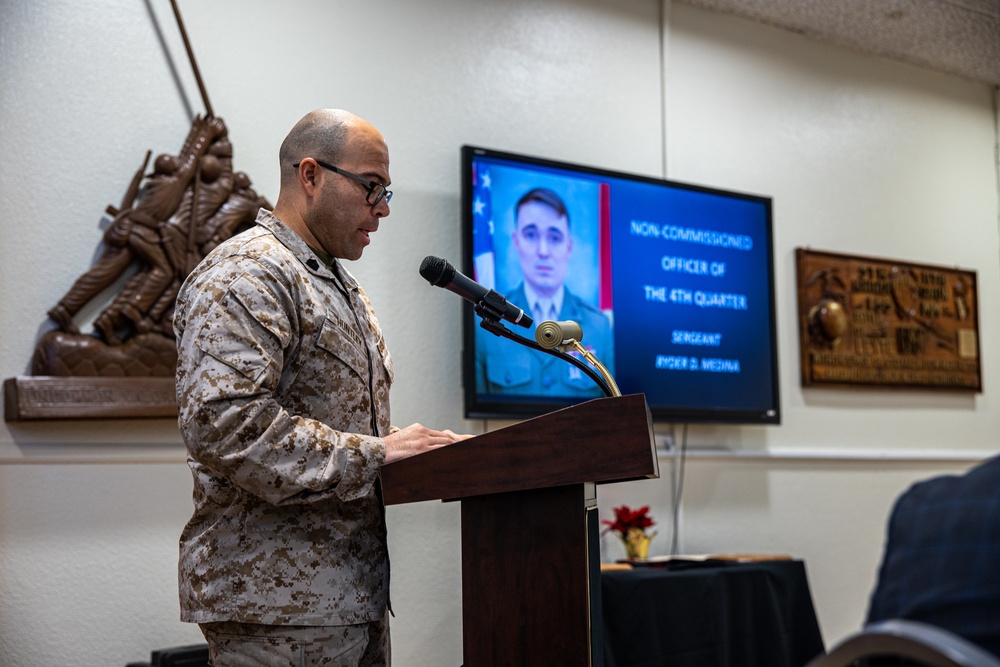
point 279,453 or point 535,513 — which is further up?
point 279,453

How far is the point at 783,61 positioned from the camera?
464cm

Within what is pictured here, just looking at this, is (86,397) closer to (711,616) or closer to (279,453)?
(279,453)

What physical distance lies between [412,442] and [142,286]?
4.70 feet

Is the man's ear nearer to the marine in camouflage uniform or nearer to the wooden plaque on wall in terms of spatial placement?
the marine in camouflage uniform

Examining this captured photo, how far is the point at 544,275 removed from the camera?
145 inches

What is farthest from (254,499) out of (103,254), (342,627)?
(103,254)

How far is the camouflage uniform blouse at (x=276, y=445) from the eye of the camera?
165cm

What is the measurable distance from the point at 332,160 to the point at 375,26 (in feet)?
5.59

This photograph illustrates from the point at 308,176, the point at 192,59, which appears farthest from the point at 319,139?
the point at 192,59

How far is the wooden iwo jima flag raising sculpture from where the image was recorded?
2760mm

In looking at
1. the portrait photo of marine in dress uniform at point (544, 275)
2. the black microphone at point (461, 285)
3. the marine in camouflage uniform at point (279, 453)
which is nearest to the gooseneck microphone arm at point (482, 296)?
the black microphone at point (461, 285)

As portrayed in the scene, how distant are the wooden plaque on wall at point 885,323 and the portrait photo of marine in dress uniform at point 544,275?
1.19 meters

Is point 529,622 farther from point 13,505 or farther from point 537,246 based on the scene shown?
point 537,246

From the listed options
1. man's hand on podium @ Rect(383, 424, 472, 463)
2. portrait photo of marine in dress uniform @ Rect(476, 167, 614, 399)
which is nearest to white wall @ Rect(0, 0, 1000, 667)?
portrait photo of marine in dress uniform @ Rect(476, 167, 614, 399)
